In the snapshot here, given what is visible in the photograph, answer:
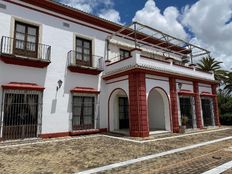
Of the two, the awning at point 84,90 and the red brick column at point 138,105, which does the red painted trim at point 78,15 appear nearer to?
the awning at point 84,90

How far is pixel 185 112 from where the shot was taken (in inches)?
605

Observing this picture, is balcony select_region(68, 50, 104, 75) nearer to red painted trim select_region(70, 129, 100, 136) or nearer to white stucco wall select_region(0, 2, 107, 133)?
white stucco wall select_region(0, 2, 107, 133)

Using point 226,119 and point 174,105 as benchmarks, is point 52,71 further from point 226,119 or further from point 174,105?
point 226,119

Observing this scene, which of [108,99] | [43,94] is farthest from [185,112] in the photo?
[43,94]

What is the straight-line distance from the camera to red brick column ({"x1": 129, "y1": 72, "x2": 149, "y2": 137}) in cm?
1162

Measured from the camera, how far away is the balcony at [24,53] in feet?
33.8

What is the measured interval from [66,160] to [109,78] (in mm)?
8047

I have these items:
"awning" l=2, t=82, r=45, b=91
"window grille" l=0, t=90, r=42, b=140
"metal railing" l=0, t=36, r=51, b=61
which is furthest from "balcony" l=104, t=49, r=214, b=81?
"window grille" l=0, t=90, r=42, b=140

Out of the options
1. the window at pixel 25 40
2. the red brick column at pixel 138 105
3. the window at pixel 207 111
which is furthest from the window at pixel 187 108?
the window at pixel 25 40

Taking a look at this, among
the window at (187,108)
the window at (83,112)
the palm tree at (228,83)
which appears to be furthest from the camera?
the palm tree at (228,83)

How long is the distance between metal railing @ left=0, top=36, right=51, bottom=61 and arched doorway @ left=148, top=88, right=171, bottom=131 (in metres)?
7.41

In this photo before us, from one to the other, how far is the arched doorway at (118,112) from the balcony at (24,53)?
508 centimetres

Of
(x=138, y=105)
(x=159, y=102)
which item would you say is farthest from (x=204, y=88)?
(x=138, y=105)

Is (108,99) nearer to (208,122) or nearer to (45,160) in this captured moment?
(45,160)
